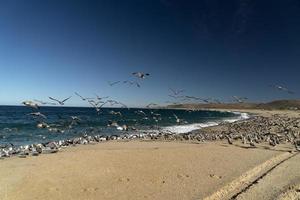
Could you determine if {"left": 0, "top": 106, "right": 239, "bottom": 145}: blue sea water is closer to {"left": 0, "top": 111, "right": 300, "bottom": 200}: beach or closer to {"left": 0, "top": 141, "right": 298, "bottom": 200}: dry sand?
{"left": 0, "top": 141, "right": 298, "bottom": 200}: dry sand

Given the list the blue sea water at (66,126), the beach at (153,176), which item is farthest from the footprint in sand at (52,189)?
the blue sea water at (66,126)

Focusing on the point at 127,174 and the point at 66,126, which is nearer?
the point at 127,174

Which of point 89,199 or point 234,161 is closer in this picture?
point 89,199

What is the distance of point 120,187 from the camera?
14.2 metres

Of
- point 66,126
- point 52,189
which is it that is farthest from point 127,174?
point 66,126

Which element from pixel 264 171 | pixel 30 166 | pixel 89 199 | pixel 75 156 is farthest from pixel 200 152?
pixel 89 199

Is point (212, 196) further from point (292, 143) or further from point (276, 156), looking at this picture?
point (292, 143)

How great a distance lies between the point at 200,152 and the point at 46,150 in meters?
10.1

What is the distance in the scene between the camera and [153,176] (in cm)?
1605

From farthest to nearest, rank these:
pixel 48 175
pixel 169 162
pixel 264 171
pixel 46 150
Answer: pixel 46 150, pixel 169 162, pixel 264 171, pixel 48 175

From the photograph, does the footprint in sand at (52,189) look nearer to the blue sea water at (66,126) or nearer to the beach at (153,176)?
the beach at (153,176)

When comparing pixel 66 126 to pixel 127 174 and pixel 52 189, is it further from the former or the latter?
pixel 52 189

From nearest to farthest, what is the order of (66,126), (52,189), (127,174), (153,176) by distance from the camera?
(52,189), (153,176), (127,174), (66,126)

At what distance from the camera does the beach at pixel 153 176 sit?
13.6 meters
